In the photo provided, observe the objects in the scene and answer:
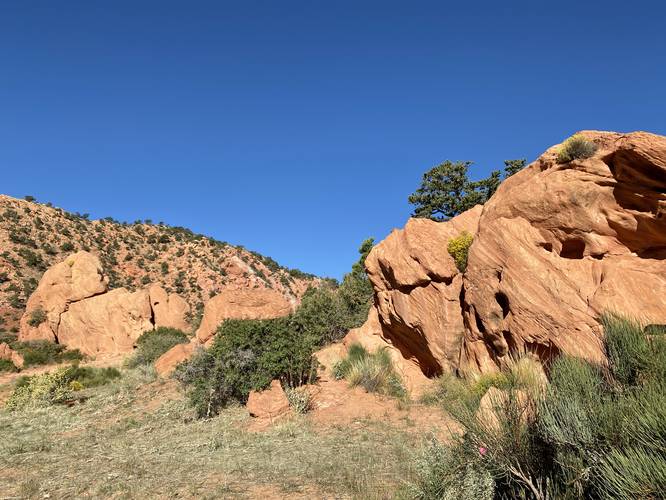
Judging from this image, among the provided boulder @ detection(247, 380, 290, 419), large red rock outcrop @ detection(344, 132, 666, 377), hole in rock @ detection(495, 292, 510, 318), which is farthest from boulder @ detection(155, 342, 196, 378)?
hole in rock @ detection(495, 292, 510, 318)

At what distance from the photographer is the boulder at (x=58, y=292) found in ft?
91.8

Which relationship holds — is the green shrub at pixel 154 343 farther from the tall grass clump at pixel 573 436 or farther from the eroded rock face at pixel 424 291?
the tall grass clump at pixel 573 436

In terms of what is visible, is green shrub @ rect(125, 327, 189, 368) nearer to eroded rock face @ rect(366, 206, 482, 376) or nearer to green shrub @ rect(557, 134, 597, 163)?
eroded rock face @ rect(366, 206, 482, 376)

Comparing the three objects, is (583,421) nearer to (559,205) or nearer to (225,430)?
(559,205)

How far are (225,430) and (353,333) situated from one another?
7344 mm

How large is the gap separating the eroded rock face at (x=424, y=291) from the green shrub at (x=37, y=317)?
2455 centimetres

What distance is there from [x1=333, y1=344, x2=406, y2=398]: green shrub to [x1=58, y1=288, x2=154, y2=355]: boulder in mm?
16915

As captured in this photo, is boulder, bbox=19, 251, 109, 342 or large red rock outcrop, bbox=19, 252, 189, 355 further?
boulder, bbox=19, 251, 109, 342

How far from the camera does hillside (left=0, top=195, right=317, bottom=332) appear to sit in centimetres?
4300

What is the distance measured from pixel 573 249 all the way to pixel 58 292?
99.9 ft

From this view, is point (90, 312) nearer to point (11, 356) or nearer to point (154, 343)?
point (11, 356)

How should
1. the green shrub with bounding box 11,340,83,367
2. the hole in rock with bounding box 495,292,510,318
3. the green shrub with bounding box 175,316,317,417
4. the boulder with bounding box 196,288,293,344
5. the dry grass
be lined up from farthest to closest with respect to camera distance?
the green shrub with bounding box 11,340,83,367, the boulder with bounding box 196,288,293,344, the green shrub with bounding box 175,316,317,417, the hole in rock with bounding box 495,292,510,318, the dry grass

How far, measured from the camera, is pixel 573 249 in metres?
10.1

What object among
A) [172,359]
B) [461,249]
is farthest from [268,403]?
[172,359]
